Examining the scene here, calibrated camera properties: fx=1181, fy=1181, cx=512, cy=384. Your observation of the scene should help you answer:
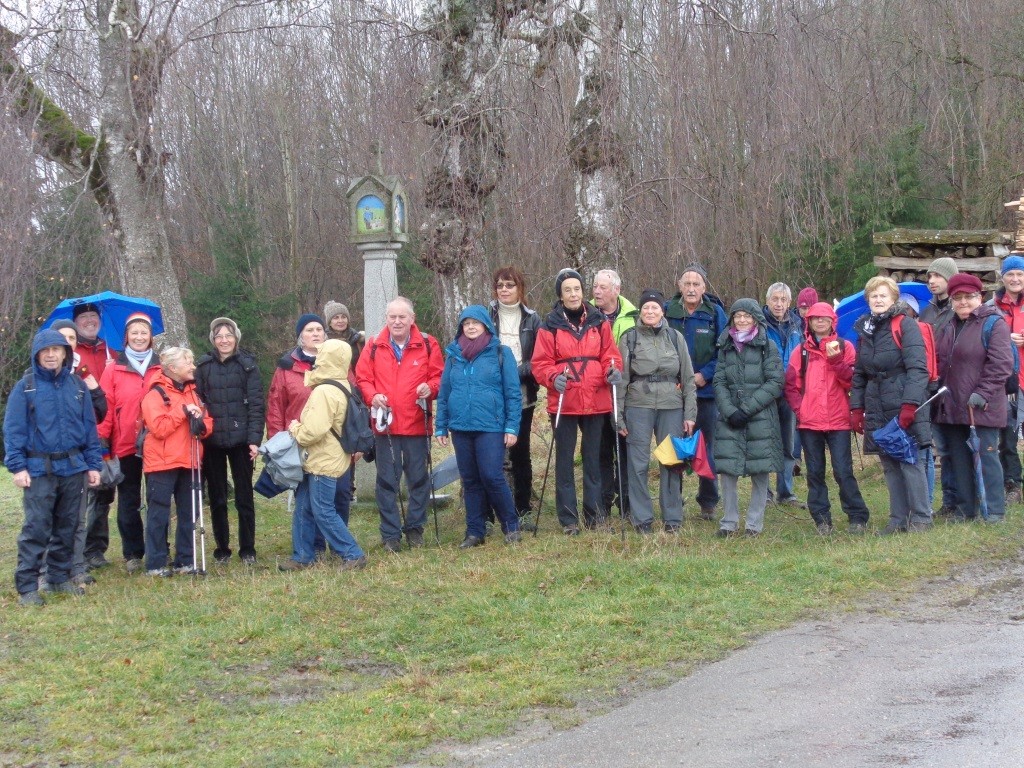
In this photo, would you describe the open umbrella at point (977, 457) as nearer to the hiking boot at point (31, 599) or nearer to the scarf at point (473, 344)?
the scarf at point (473, 344)

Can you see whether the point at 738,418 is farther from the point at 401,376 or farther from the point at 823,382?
the point at 401,376

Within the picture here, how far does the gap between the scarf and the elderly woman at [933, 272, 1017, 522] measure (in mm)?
3558

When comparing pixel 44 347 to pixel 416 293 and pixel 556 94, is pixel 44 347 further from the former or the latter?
pixel 416 293

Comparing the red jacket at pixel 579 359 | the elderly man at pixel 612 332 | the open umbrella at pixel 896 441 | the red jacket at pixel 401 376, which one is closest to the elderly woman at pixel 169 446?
the red jacket at pixel 401 376

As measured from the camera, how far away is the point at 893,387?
8.82 meters

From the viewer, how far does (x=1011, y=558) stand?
26.5 feet

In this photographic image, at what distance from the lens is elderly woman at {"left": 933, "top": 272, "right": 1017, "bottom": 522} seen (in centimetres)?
894

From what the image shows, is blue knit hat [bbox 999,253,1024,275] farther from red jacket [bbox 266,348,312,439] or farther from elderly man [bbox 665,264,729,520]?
red jacket [bbox 266,348,312,439]

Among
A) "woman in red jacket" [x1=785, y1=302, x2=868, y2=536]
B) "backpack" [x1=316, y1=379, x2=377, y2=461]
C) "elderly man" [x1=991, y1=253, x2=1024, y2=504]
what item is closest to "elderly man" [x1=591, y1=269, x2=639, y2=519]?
"woman in red jacket" [x1=785, y1=302, x2=868, y2=536]

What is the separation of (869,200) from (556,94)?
320 inches

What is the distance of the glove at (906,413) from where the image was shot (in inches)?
344

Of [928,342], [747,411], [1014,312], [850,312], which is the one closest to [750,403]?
[747,411]

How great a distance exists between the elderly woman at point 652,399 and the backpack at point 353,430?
199 centimetres

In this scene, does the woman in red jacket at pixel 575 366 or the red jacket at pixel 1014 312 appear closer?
the woman in red jacket at pixel 575 366
